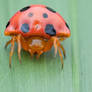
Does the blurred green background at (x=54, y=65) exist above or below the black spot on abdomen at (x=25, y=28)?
below

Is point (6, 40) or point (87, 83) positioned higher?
point (6, 40)

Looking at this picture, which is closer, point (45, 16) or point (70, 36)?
point (45, 16)

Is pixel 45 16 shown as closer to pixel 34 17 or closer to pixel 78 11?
pixel 34 17

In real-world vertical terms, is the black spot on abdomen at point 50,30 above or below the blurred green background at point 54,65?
above

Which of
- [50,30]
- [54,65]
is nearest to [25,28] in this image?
[50,30]

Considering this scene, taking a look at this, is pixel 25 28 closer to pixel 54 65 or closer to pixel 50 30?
pixel 50 30

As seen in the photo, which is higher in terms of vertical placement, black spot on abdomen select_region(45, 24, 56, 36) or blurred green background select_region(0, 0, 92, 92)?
black spot on abdomen select_region(45, 24, 56, 36)

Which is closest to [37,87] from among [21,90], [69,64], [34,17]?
[21,90]

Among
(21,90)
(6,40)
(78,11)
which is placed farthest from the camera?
(78,11)
